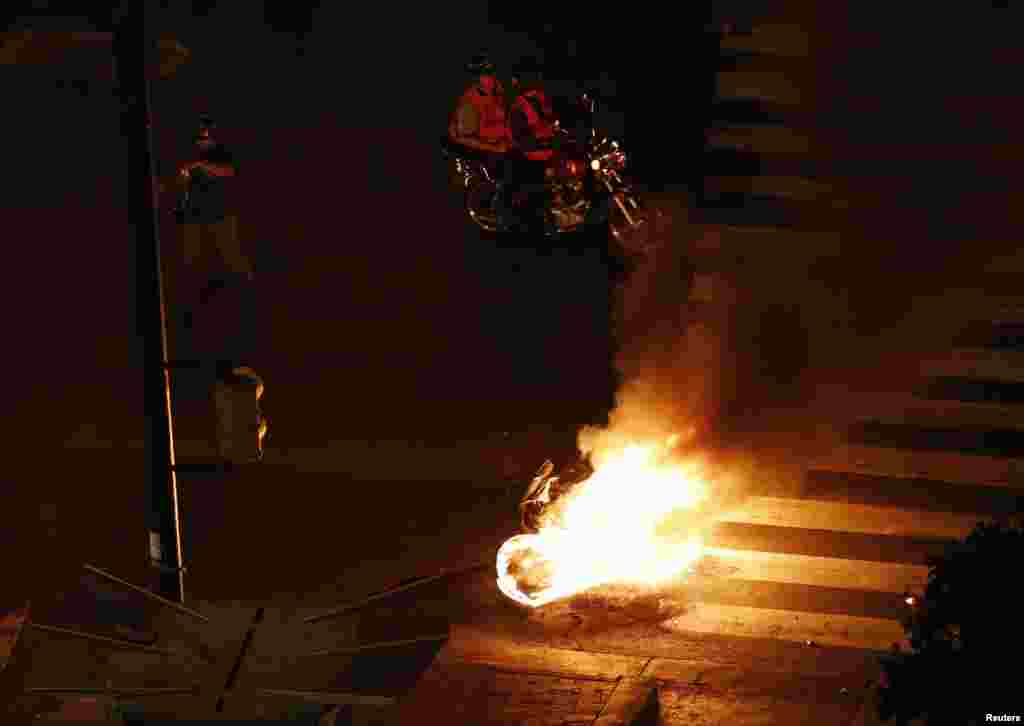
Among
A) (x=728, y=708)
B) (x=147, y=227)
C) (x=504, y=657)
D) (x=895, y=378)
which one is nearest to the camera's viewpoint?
(x=147, y=227)

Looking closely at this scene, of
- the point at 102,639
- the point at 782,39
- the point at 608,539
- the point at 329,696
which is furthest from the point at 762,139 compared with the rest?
the point at 102,639

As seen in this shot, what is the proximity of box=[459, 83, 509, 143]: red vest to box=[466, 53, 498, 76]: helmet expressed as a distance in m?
0.11

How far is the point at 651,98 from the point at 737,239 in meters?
1.37

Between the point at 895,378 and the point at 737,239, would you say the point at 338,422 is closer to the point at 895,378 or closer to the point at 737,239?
the point at 737,239

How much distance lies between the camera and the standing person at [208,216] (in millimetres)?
12336

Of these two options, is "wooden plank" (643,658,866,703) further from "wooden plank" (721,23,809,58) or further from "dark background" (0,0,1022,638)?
"wooden plank" (721,23,809,58)

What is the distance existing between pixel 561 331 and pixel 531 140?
1648mm

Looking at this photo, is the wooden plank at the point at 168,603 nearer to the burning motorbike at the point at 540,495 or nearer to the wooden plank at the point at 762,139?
the burning motorbike at the point at 540,495

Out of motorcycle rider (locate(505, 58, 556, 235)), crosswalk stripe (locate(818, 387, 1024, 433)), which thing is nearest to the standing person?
motorcycle rider (locate(505, 58, 556, 235))

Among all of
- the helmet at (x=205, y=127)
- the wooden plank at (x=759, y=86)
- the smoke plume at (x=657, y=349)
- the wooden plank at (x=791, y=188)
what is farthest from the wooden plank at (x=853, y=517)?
the helmet at (x=205, y=127)

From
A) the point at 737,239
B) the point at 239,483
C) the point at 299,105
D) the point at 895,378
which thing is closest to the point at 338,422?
the point at 239,483

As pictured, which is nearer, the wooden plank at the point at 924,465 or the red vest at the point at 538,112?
the wooden plank at the point at 924,465

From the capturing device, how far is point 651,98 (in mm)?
12227

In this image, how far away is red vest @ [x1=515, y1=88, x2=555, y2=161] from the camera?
12289 millimetres
